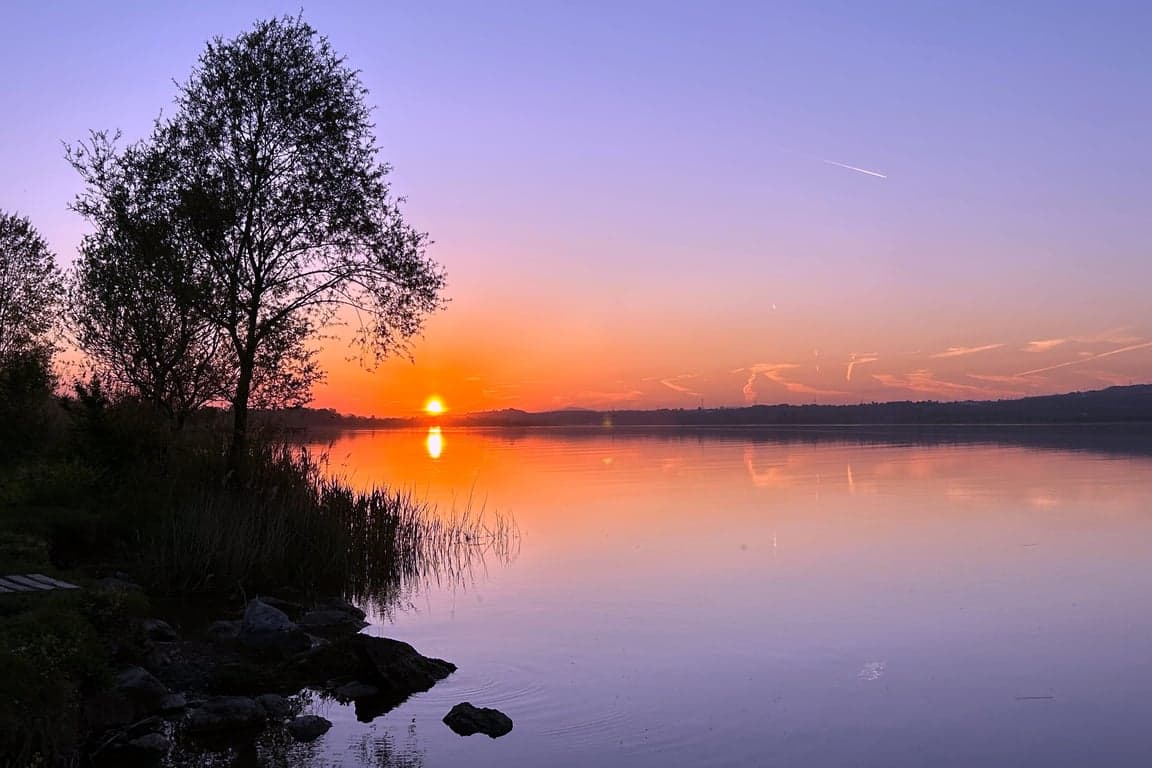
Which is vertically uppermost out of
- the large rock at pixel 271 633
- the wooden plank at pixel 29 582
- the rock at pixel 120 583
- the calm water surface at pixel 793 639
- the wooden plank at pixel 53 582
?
the wooden plank at pixel 29 582

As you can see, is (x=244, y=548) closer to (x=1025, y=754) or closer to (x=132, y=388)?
(x=132, y=388)

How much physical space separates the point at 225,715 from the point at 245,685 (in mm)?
1478

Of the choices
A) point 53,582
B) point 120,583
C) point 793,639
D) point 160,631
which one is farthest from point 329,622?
point 793,639

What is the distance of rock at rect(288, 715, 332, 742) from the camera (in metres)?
11.8

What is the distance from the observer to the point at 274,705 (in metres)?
12.7

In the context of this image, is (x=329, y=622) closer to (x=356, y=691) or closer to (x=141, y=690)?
(x=356, y=691)

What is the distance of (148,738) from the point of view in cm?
1094

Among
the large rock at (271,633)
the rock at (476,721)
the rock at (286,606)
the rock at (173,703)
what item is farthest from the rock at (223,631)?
the rock at (476,721)

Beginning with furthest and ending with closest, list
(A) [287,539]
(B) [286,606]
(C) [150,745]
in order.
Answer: (A) [287,539] → (B) [286,606] → (C) [150,745]

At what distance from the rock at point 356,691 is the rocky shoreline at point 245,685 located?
15 mm

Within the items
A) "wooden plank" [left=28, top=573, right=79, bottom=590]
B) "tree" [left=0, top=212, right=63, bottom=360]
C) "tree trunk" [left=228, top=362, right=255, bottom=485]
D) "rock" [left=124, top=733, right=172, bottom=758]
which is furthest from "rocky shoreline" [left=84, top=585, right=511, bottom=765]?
"tree" [left=0, top=212, right=63, bottom=360]

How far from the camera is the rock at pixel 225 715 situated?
11758 mm

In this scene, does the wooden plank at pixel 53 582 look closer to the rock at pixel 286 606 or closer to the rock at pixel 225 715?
the rock at pixel 225 715

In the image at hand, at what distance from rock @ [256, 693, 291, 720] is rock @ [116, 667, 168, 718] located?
3.98 feet
